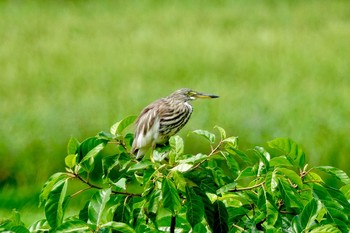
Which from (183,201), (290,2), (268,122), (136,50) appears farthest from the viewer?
(290,2)

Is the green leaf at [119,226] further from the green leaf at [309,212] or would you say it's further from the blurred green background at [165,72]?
the blurred green background at [165,72]

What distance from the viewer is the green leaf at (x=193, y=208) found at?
8.57 ft

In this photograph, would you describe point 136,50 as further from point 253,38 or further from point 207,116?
point 207,116

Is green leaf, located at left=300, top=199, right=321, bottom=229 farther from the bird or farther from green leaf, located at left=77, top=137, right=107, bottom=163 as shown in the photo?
the bird

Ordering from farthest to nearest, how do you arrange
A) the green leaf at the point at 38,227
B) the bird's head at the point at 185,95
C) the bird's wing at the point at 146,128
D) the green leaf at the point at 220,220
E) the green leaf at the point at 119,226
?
1. the bird's head at the point at 185,95
2. the bird's wing at the point at 146,128
3. the green leaf at the point at 38,227
4. the green leaf at the point at 220,220
5. the green leaf at the point at 119,226

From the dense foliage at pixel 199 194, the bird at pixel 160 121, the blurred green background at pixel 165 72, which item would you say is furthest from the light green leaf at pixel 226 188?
the blurred green background at pixel 165 72

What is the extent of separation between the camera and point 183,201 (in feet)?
9.25

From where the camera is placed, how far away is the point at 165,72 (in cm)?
925

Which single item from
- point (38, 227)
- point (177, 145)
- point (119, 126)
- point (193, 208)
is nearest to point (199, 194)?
point (193, 208)

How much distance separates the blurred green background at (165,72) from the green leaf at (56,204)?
332cm

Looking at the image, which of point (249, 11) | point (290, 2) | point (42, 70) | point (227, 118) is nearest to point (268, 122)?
point (227, 118)

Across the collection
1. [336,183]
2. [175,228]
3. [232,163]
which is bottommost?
[336,183]

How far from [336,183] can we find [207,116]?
1316 millimetres

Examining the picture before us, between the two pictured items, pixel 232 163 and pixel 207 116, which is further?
pixel 207 116
